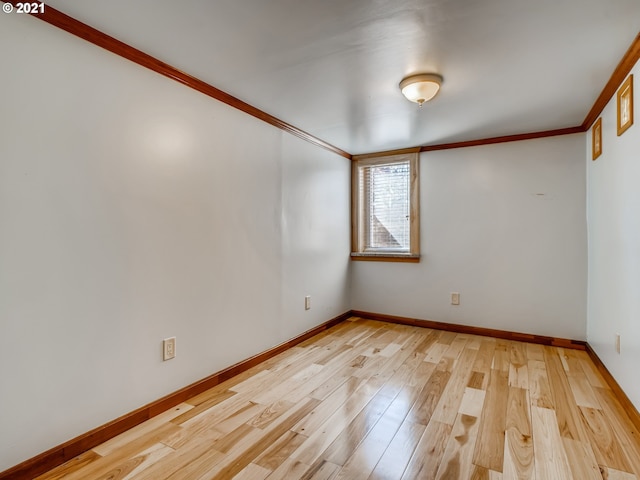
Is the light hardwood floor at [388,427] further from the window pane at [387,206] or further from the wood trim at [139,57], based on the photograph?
the wood trim at [139,57]

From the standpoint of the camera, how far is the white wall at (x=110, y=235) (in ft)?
4.69

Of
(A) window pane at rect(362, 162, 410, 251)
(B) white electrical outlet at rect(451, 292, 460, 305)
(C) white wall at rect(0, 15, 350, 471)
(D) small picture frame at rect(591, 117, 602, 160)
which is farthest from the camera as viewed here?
(A) window pane at rect(362, 162, 410, 251)

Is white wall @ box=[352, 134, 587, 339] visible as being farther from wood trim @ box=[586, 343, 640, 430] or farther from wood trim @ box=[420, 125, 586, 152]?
wood trim @ box=[586, 343, 640, 430]

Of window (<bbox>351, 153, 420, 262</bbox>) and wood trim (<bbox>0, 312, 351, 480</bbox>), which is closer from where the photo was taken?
wood trim (<bbox>0, 312, 351, 480</bbox>)

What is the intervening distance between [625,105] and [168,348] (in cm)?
307

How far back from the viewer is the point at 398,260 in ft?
13.0

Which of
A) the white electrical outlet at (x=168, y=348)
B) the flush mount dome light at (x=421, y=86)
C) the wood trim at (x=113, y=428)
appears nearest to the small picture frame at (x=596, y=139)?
the flush mount dome light at (x=421, y=86)

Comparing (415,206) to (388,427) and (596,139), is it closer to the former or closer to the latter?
(596,139)

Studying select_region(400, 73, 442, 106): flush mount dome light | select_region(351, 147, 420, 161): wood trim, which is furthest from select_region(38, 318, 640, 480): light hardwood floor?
select_region(351, 147, 420, 161): wood trim

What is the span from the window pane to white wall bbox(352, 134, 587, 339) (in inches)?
8.9

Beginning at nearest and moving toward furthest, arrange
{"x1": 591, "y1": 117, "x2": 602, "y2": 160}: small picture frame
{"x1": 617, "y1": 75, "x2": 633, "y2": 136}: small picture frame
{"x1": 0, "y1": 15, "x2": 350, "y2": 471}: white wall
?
1. {"x1": 0, "y1": 15, "x2": 350, "y2": 471}: white wall
2. {"x1": 617, "y1": 75, "x2": 633, "y2": 136}: small picture frame
3. {"x1": 591, "y1": 117, "x2": 602, "y2": 160}: small picture frame

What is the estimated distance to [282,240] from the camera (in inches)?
119

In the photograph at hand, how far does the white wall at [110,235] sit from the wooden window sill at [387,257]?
1.68 m

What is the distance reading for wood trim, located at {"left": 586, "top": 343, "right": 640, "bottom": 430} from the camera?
1.84 meters
